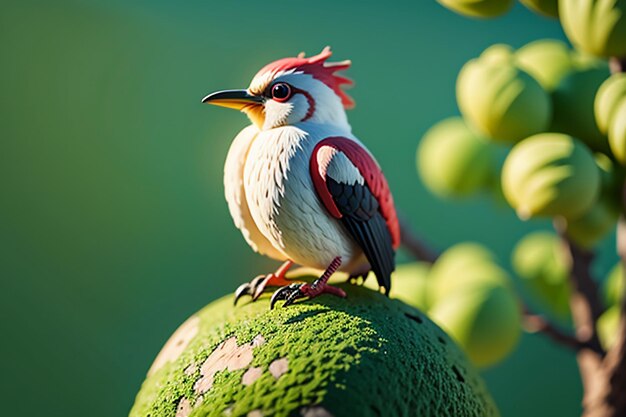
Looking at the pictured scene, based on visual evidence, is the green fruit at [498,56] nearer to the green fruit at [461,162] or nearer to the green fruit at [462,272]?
the green fruit at [461,162]

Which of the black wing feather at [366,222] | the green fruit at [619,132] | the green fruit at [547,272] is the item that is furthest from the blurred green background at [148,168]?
the black wing feather at [366,222]

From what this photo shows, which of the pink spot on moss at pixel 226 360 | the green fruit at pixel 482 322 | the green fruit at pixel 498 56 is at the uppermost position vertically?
the green fruit at pixel 498 56

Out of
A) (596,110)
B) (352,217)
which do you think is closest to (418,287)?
(596,110)

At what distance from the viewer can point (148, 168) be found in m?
1.97

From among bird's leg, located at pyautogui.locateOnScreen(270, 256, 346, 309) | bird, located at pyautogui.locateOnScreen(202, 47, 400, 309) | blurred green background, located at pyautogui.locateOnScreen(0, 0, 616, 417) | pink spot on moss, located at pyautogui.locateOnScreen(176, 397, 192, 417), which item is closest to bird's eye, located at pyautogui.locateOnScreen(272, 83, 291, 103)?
bird, located at pyautogui.locateOnScreen(202, 47, 400, 309)

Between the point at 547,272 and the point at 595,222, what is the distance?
11.4 inches

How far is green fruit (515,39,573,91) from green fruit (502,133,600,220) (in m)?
0.16

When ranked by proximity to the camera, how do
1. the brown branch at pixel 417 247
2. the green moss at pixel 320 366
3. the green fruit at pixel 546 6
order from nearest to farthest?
1. the green moss at pixel 320 366
2. the green fruit at pixel 546 6
3. the brown branch at pixel 417 247

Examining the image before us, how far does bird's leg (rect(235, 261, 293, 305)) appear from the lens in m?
0.71

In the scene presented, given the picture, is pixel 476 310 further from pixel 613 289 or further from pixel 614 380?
pixel 613 289

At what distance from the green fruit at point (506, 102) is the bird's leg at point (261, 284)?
0.41 meters

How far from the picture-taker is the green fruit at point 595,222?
102cm

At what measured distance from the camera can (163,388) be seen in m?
0.66

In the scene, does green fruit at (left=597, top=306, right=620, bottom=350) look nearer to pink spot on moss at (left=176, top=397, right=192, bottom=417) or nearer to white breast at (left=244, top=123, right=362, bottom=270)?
white breast at (left=244, top=123, right=362, bottom=270)
